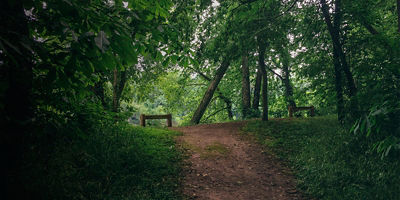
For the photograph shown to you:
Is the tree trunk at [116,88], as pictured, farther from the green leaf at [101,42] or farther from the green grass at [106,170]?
the green leaf at [101,42]

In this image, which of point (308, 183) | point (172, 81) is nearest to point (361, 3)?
point (308, 183)

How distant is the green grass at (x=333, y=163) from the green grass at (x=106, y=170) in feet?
11.7

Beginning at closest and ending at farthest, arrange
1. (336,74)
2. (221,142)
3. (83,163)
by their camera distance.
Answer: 1. (83,163)
2. (336,74)
3. (221,142)

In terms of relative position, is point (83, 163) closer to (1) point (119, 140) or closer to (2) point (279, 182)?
(1) point (119, 140)

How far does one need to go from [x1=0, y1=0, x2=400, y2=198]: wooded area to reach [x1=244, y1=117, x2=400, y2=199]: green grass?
1.68ft

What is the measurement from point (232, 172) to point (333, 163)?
292 cm

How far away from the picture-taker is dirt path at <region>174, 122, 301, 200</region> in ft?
20.6

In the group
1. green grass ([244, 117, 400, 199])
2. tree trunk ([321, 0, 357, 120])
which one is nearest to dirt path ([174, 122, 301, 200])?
green grass ([244, 117, 400, 199])

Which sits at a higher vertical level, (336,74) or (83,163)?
(336,74)

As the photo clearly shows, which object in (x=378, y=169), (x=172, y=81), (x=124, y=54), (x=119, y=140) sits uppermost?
(x=172, y=81)

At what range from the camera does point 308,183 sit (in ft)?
21.8

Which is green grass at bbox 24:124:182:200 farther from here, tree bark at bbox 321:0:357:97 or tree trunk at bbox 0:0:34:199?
tree bark at bbox 321:0:357:97

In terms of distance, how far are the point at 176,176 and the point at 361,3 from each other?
8.02 m

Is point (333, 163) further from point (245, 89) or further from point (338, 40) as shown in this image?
point (245, 89)
